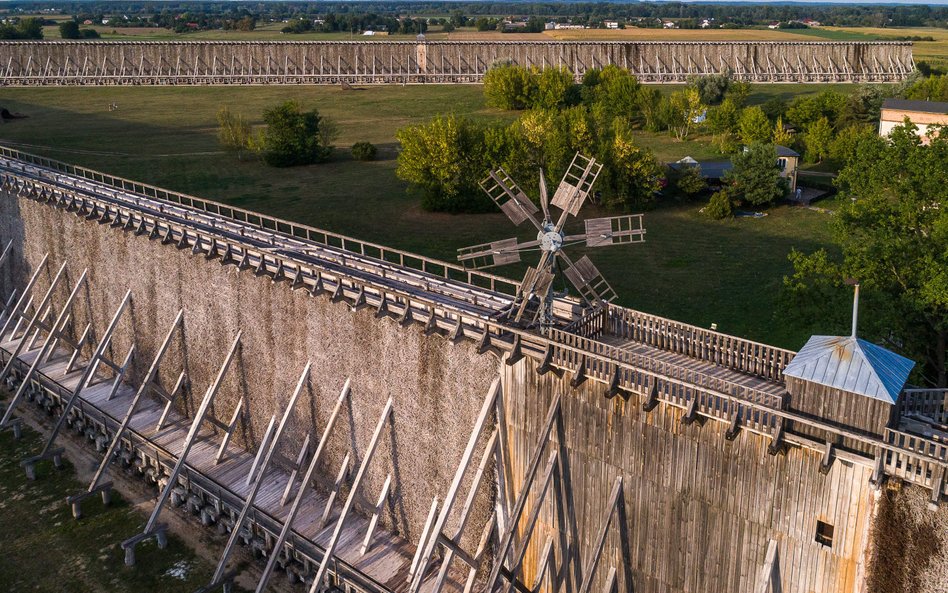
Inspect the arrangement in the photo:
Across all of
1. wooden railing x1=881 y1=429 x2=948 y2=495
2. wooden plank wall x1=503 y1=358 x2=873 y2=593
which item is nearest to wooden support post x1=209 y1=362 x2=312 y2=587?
wooden plank wall x1=503 y1=358 x2=873 y2=593

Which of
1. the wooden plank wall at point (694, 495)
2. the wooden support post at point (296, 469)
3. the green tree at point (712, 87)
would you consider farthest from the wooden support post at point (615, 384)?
the green tree at point (712, 87)

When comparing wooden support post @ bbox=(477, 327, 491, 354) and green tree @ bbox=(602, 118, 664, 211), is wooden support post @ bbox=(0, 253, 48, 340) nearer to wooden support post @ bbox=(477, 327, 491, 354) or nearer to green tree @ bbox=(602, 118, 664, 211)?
wooden support post @ bbox=(477, 327, 491, 354)

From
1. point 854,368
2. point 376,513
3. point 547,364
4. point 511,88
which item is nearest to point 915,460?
point 854,368

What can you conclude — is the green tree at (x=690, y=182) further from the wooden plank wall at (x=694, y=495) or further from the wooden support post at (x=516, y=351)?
the wooden support post at (x=516, y=351)

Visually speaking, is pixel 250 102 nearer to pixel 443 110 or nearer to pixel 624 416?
pixel 443 110

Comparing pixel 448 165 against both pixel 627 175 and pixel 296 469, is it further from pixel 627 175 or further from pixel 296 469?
pixel 296 469
